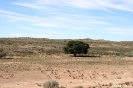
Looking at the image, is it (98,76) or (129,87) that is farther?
(98,76)

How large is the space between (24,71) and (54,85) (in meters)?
11.5

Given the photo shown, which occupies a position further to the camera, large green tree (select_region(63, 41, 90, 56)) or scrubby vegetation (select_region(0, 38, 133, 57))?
scrubby vegetation (select_region(0, 38, 133, 57))

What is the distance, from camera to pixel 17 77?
906 inches

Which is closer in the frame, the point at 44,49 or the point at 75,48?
the point at 75,48

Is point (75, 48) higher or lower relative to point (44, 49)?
higher

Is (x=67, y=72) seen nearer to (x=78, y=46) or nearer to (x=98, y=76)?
(x=98, y=76)

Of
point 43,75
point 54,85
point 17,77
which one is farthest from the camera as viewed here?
point 43,75

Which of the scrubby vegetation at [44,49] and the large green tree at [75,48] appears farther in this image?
the scrubby vegetation at [44,49]

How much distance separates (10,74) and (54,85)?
32.9ft

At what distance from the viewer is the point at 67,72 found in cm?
2648

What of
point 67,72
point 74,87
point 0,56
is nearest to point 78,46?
point 0,56

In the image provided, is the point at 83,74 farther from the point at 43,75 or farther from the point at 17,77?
the point at 17,77

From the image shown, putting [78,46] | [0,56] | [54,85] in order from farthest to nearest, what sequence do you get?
[78,46] → [0,56] → [54,85]

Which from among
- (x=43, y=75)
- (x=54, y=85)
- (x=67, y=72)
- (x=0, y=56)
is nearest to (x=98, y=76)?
(x=67, y=72)
